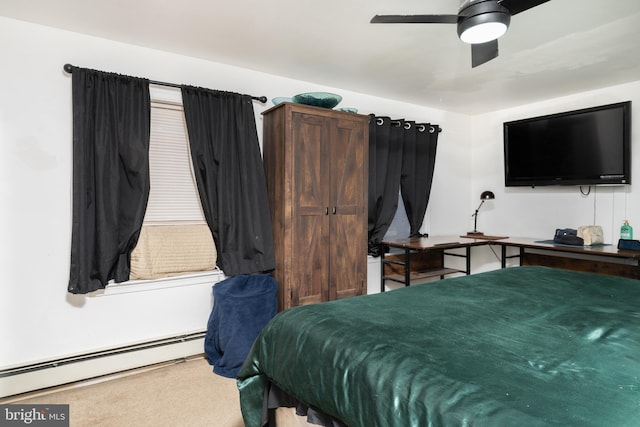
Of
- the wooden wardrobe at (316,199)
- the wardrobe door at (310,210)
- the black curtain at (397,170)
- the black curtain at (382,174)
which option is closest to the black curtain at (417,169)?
the black curtain at (397,170)

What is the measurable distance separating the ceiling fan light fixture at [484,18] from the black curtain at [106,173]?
222 cm

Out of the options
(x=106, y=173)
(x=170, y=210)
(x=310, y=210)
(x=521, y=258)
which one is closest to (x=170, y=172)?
(x=170, y=210)

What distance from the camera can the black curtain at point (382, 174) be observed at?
394 cm

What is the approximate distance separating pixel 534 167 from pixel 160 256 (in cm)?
397

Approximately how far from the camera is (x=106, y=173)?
267cm

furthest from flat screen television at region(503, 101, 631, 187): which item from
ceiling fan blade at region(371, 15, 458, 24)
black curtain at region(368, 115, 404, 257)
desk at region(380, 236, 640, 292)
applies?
ceiling fan blade at region(371, 15, 458, 24)

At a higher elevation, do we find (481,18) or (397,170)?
(481,18)

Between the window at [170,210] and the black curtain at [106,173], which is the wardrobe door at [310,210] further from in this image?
the black curtain at [106,173]

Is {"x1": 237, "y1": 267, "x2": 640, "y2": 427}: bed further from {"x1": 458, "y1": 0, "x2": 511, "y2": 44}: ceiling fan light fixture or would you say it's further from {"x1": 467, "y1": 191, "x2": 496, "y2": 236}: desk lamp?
{"x1": 467, "y1": 191, "x2": 496, "y2": 236}: desk lamp

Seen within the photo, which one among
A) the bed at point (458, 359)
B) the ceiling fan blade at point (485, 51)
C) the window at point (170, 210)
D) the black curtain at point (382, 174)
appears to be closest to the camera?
the bed at point (458, 359)

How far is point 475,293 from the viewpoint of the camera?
75.7 inches

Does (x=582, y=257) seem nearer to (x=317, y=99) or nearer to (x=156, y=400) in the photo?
(x=317, y=99)

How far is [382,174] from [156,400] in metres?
2.85

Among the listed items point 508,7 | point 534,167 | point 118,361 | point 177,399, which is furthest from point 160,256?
point 534,167
